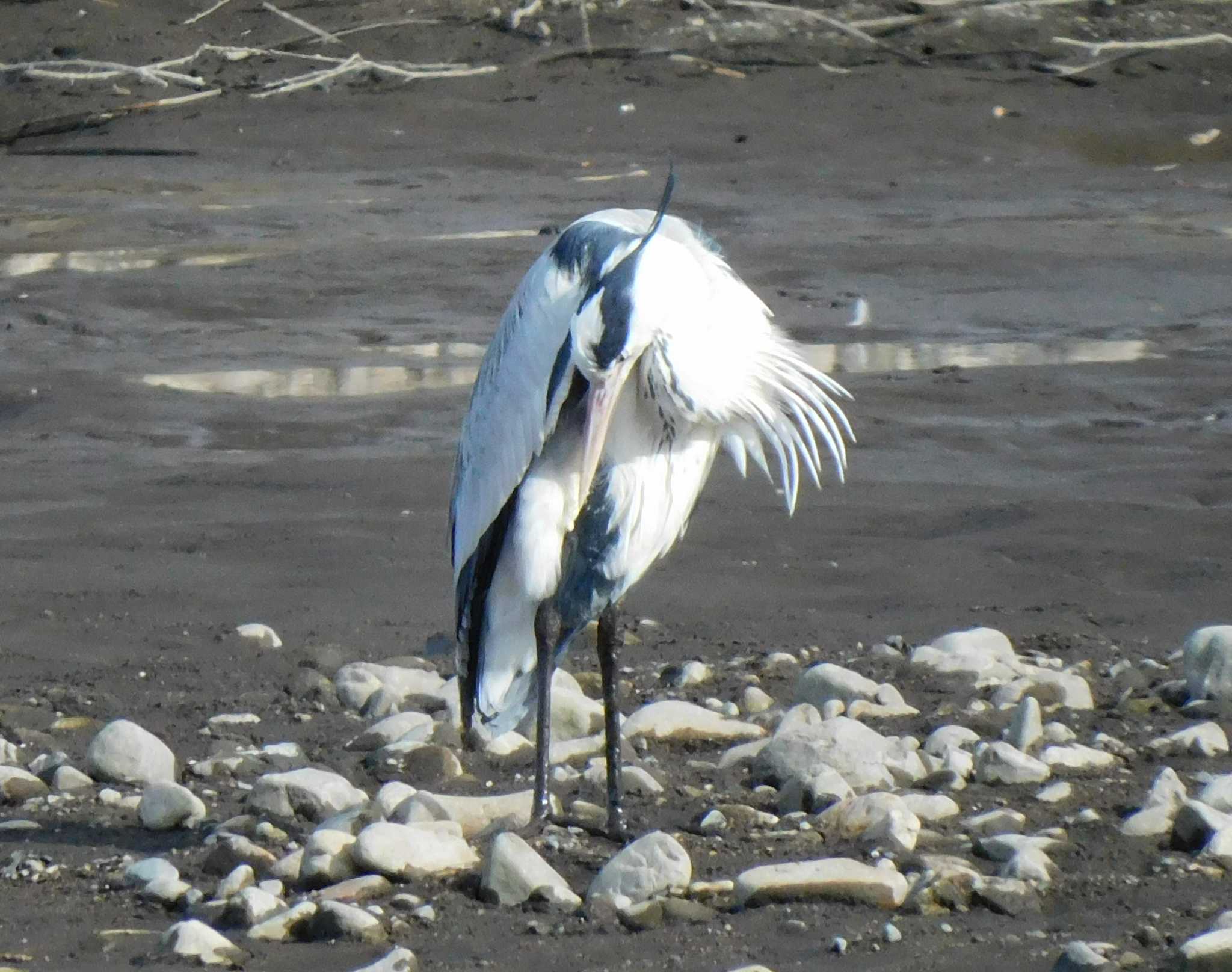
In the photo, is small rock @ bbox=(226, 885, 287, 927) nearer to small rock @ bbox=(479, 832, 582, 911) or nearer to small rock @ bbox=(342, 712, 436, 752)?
small rock @ bbox=(479, 832, 582, 911)

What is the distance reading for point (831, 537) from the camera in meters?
6.79

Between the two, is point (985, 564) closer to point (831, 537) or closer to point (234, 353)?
point (831, 537)

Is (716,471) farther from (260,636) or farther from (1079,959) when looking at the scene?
(1079,959)

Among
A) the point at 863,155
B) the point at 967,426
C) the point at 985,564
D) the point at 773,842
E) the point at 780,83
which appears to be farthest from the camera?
the point at 780,83

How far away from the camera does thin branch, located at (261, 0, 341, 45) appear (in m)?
17.4

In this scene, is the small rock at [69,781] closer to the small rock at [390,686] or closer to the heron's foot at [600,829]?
the small rock at [390,686]

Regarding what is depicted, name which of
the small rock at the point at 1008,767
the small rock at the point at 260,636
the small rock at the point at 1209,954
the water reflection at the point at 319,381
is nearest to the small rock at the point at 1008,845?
the small rock at the point at 1008,767

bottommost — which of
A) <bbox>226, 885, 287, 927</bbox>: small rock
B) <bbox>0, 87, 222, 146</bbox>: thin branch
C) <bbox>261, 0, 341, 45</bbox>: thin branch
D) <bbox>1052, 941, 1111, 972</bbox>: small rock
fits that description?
<bbox>226, 885, 287, 927</bbox>: small rock

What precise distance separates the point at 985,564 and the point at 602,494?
101 inches

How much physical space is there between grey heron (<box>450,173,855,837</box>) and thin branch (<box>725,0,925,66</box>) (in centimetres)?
1326

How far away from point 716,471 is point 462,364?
2.39 meters

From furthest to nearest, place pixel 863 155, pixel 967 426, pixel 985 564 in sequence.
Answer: pixel 863 155, pixel 967 426, pixel 985 564

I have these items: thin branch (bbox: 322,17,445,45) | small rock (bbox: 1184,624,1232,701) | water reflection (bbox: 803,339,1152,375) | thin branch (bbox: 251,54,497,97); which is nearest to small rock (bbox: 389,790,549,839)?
small rock (bbox: 1184,624,1232,701)

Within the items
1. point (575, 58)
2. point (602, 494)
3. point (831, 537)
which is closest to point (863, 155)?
point (575, 58)
